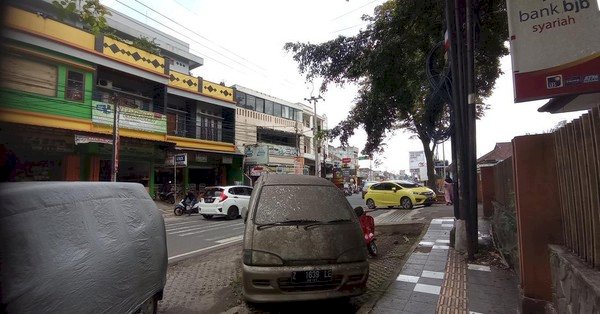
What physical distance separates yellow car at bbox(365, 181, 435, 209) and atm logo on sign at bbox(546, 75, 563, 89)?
15.8m

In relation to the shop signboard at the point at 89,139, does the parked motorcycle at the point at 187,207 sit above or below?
below

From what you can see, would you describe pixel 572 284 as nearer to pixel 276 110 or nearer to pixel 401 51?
pixel 401 51

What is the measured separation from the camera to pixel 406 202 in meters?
19.2

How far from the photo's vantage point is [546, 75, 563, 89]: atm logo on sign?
11.8ft

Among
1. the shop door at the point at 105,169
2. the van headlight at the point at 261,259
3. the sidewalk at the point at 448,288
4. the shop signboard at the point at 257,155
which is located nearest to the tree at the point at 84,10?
the van headlight at the point at 261,259

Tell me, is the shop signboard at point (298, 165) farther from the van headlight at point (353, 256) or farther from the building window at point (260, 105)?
the van headlight at point (353, 256)

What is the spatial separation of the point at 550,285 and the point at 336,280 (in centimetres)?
220

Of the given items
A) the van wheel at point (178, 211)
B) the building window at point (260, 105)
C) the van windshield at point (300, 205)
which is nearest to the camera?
the van windshield at point (300, 205)

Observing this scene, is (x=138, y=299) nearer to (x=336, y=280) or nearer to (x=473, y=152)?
(x=336, y=280)

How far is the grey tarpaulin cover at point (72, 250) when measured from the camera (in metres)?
2.24

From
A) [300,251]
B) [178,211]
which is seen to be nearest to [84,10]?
[300,251]

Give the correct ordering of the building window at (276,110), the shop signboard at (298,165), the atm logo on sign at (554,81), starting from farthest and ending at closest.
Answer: the shop signboard at (298,165) → the building window at (276,110) → the atm logo on sign at (554,81)

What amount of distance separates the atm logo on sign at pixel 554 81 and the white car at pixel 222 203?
578 inches

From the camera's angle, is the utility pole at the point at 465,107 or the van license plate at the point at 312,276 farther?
the utility pole at the point at 465,107
